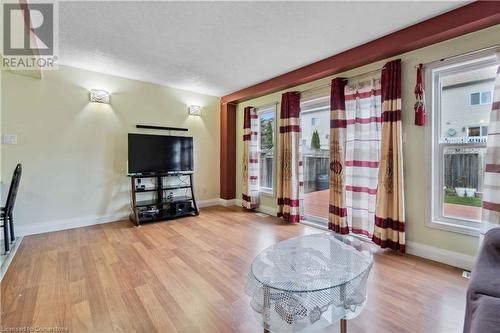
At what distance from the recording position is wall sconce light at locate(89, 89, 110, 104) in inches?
136

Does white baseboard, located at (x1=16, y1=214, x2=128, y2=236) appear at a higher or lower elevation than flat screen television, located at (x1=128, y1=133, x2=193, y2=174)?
lower

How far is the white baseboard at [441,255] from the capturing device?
216 cm

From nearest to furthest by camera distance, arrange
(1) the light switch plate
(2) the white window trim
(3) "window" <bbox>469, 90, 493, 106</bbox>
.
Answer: (3) "window" <bbox>469, 90, 493, 106</bbox>
(1) the light switch plate
(2) the white window trim

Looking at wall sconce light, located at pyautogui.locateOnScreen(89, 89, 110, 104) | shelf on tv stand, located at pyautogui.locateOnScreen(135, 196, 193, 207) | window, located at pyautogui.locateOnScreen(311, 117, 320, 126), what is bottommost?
shelf on tv stand, located at pyautogui.locateOnScreen(135, 196, 193, 207)

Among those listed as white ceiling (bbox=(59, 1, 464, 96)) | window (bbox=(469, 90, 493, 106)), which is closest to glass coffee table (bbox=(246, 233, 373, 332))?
window (bbox=(469, 90, 493, 106))

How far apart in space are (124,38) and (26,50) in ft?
3.96

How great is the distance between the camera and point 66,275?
6.83 feet

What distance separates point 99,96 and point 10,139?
122 cm

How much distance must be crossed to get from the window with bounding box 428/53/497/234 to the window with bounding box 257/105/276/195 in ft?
7.90

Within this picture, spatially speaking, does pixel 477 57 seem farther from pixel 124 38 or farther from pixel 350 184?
pixel 124 38

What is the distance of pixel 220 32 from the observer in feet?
7.76

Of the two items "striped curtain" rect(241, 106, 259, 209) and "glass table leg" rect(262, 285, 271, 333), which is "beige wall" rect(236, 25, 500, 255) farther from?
"striped curtain" rect(241, 106, 259, 209)

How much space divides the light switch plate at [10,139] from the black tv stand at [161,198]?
144 centimetres

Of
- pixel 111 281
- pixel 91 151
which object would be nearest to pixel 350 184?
pixel 111 281
